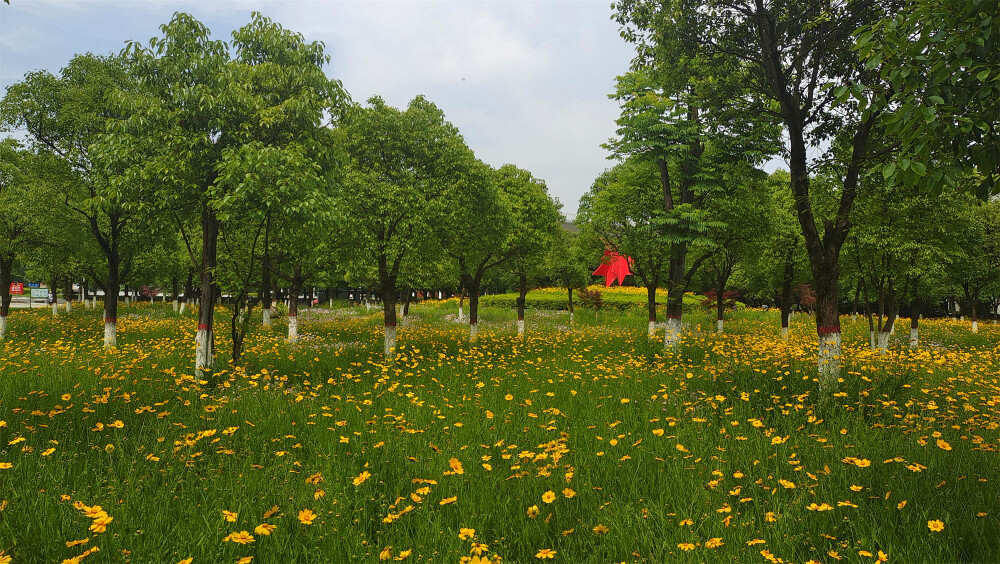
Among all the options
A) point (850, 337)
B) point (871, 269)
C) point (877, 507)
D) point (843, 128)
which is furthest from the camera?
point (850, 337)

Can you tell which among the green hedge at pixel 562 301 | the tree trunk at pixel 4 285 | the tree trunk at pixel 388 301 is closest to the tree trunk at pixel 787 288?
the green hedge at pixel 562 301

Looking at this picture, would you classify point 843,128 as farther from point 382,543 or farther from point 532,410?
point 382,543

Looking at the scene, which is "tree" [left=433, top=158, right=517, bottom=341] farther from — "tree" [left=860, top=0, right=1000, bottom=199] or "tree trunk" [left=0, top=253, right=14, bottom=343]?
"tree trunk" [left=0, top=253, right=14, bottom=343]

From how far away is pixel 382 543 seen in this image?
3.84 m

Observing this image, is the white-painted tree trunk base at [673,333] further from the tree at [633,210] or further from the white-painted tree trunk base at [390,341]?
the white-painted tree trunk base at [390,341]

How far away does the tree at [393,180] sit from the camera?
12094 mm

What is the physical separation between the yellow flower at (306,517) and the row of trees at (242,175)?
215 inches

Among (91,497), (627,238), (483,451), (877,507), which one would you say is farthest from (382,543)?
(627,238)

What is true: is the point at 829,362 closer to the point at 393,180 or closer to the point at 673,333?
the point at 673,333

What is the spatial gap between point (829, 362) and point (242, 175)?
422 inches

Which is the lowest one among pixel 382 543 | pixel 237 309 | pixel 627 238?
pixel 382 543

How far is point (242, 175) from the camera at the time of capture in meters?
8.21

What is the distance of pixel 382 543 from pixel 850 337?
23.4 meters

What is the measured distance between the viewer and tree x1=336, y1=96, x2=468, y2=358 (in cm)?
1209
